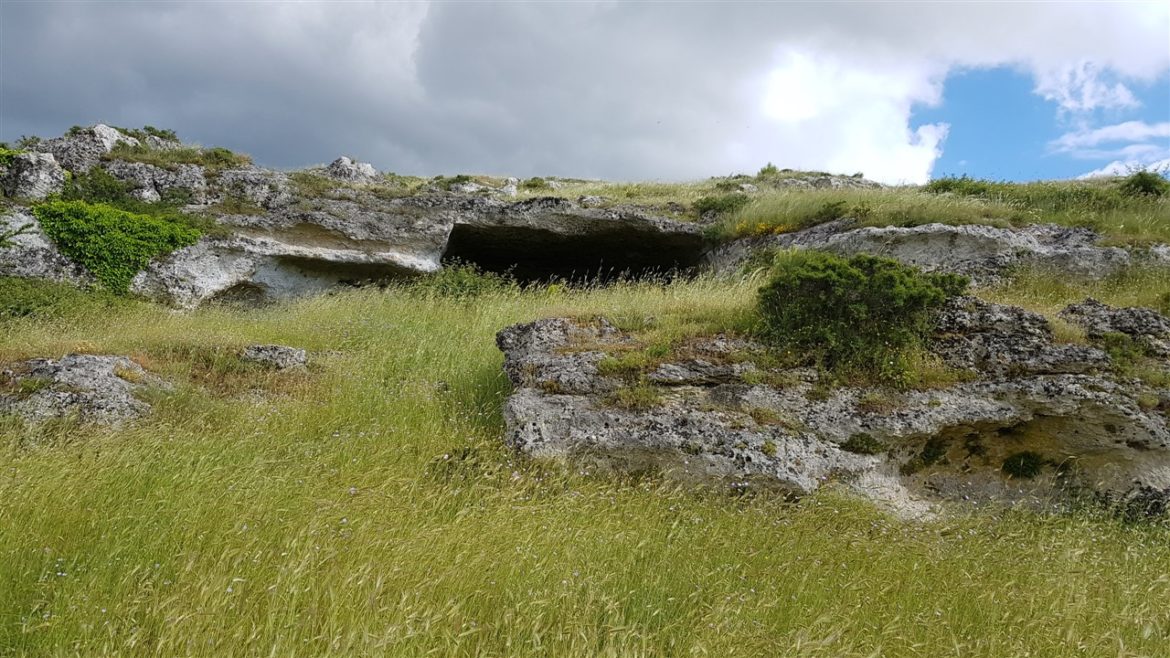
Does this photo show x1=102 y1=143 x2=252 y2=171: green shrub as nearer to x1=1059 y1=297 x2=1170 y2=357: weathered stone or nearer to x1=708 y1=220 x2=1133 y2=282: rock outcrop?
x1=708 y1=220 x2=1133 y2=282: rock outcrop

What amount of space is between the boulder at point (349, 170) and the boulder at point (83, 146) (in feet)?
22.0

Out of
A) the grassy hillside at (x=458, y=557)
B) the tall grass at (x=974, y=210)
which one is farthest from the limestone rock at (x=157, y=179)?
the tall grass at (x=974, y=210)

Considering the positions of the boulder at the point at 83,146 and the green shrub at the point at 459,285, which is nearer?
the green shrub at the point at 459,285

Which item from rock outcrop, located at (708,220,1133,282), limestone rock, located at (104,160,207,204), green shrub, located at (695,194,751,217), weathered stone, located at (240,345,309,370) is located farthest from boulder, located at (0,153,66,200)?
rock outcrop, located at (708,220,1133,282)

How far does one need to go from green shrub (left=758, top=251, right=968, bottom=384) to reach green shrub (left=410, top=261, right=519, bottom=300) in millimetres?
8988

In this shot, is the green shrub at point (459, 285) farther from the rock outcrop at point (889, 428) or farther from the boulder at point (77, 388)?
the rock outcrop at point (889, 428)

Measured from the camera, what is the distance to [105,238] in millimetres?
15078

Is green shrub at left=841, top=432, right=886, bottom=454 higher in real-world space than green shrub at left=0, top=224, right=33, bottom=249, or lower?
lower

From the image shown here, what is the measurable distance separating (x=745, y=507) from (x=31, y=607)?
546cm

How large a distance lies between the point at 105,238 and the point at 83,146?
4.78 metres

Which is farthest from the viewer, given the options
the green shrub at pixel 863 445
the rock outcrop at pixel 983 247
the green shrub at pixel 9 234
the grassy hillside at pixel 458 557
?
the green shrub at pixel 9 234

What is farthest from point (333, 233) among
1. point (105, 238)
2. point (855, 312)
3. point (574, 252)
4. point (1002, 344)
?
point (1002, 344)

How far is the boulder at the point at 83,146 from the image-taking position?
56.8 feet

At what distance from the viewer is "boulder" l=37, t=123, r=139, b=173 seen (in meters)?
17.3
